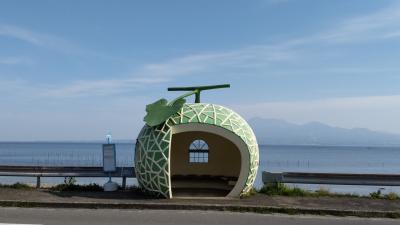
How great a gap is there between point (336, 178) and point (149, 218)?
6.53 m

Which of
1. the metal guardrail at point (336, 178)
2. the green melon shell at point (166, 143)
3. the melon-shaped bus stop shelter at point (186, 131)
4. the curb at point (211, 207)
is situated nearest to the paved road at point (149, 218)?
the curb at point (211, 207)

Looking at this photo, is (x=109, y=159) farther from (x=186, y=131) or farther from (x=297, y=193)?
(x=297, y=193)

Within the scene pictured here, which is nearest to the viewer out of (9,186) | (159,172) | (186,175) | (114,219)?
(114,219)

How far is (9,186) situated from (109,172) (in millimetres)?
2884

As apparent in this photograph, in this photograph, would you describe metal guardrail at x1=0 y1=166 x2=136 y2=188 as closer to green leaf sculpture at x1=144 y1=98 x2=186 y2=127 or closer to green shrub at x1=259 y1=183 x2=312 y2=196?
green leaf sculpture at x1=144 y1=98 x2=186 y2=127

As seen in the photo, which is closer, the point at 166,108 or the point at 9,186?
the point at 166,108

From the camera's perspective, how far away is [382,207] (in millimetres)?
11750

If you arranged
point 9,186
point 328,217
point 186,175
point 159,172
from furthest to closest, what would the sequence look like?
1. point 186,175
2. point 9,186
3. point 159,172
4. point 328,217

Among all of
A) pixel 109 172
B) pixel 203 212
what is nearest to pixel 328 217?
pixel 203 212

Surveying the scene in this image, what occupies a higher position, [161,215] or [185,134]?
[185,134]

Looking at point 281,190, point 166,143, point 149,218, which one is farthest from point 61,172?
point 281,190

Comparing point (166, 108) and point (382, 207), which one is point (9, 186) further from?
point (382, 207)

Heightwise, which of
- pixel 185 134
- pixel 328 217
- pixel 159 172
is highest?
pixel 185 134

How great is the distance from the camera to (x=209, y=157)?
635 inches
